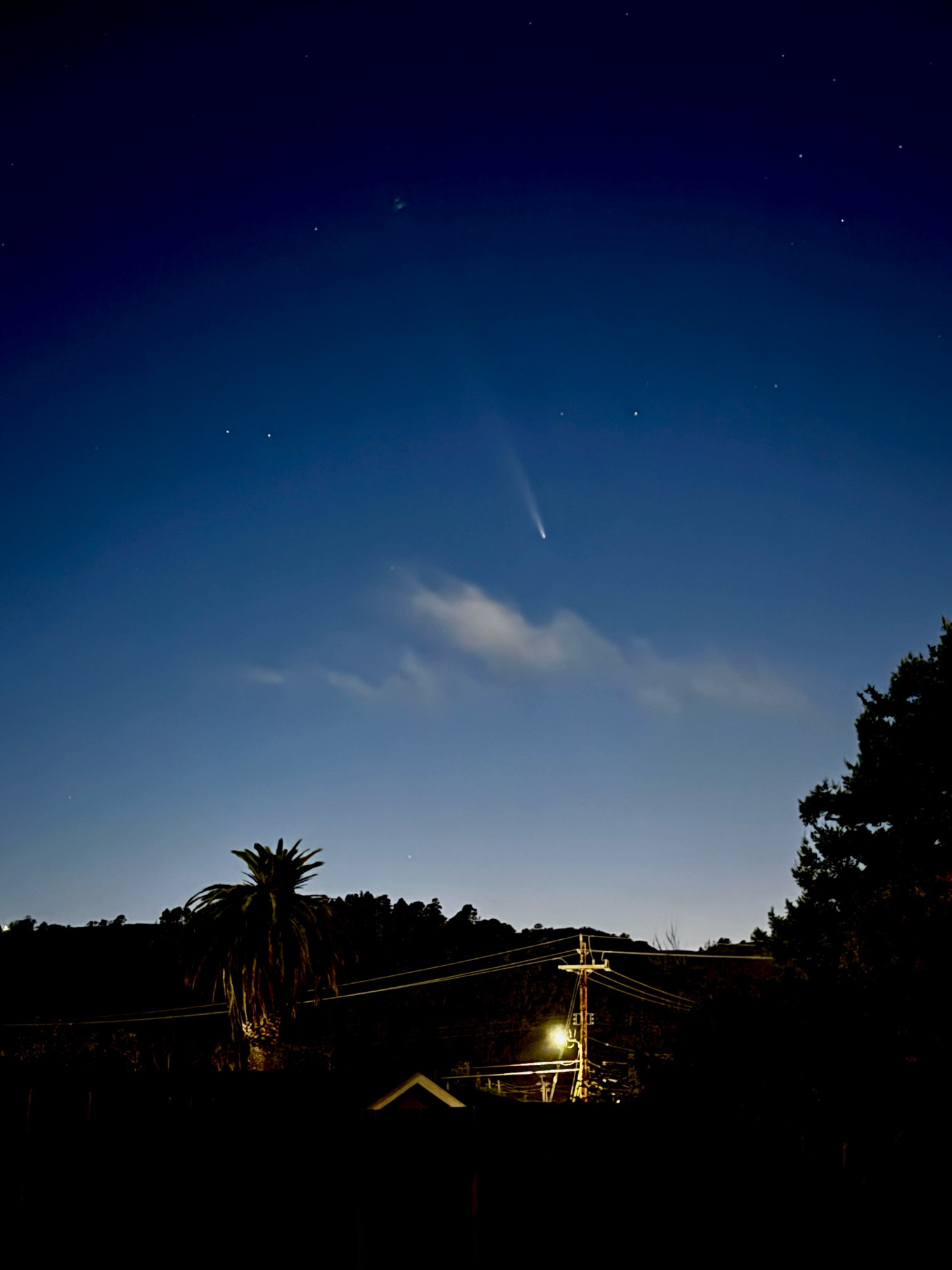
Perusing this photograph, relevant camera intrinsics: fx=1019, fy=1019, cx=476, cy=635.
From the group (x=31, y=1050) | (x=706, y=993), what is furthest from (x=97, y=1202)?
(x=31, y=1050)

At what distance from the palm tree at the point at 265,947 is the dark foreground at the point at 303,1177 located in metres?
43.2

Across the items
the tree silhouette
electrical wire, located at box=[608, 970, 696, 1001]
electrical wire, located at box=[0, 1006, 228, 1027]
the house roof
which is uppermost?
the tree silhouette

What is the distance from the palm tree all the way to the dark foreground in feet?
142

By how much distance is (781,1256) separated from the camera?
336 inches

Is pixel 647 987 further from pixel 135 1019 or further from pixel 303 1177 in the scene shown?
pixel 303 1177

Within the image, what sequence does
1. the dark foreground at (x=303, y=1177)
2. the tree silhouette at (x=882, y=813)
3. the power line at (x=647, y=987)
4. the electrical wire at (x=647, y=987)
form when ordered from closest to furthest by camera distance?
the dark foreground at (x=303, y=1177)
the tree silhouette at (x=882, y=813)
the electrical wire at (x=647, y=987)
the power line at (x=647, y=987)

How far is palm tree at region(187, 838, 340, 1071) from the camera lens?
48594 millimetres

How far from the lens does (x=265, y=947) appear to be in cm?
4872

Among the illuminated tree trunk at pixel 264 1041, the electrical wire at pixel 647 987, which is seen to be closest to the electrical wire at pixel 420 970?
the electrical wire at pixel 647 987

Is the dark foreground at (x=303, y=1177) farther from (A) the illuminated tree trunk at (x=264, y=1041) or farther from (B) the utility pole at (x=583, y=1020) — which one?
(A) the illuminated tree trunk at (x=264, y=1041)

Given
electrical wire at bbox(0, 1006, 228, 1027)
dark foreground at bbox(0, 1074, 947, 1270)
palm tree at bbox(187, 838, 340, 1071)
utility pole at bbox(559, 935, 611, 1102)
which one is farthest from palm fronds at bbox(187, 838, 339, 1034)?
dark foreground at bbox(0, 1074, 947, 1270)

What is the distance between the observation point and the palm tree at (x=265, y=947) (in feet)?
159

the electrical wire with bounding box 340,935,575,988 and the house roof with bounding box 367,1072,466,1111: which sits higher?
the electrical wire with bounding box 340,935,575,988

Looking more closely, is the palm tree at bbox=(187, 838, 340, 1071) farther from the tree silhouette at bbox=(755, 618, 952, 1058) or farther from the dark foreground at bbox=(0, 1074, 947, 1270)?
the dark foreground at bbox=(0, 1074, 947, 1270)
